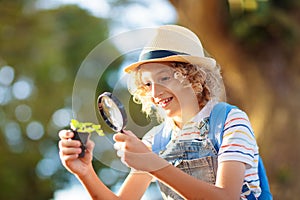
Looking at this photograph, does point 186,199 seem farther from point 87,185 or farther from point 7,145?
point 7,145

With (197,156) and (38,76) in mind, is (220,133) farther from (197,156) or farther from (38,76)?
(38,76)

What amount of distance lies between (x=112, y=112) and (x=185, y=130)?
17 cm

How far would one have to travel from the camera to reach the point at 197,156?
125cm

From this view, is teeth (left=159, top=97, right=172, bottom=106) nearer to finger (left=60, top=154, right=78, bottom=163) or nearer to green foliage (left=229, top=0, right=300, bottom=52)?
finger (left=60, top=154, right=78, bottom=163)

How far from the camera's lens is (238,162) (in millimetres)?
1186

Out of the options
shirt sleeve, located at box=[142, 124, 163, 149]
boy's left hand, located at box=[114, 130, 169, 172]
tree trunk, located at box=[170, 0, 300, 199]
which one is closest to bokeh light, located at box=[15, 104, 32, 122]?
tree trunk, located at box=[170, 0, 300, 199]

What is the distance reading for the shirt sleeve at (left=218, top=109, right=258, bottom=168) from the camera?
3.91 feet

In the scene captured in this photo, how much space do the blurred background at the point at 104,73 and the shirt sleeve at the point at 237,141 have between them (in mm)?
1350

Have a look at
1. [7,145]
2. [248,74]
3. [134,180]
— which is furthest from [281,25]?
[7,145]

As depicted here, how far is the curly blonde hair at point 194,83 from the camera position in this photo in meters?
1.26

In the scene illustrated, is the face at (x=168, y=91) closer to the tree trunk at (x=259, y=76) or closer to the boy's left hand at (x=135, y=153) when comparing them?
the boy's left hand at (x=135, y=153)

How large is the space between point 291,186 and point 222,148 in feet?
5.00

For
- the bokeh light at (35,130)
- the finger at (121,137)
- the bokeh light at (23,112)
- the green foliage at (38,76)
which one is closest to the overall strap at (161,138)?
the finger at (121,137)

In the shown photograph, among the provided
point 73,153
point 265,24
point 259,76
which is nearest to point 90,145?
point 73,153
